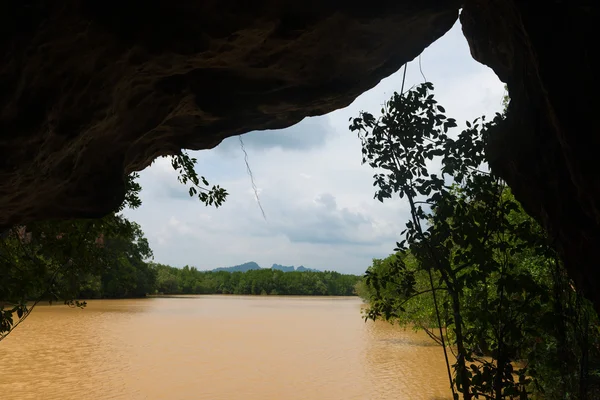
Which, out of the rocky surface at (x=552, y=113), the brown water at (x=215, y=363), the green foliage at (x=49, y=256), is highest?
the rocky surface at (x=552, y=113)

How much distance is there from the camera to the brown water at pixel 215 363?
10.2 metres

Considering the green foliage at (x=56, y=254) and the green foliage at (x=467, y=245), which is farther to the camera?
the green foliage at (x=56, y=254)

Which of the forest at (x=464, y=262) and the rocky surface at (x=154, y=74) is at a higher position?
the rocky surface at (x=154, y=74)

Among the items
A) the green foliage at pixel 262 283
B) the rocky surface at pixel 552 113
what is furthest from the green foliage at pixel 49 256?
the green foliage at pixel 262 283

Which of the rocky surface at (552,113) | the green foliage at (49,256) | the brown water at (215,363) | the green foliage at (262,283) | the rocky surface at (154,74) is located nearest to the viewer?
the rocky surface at (552,113)

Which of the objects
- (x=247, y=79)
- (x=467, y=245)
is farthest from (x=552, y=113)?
(x=247, y=79)

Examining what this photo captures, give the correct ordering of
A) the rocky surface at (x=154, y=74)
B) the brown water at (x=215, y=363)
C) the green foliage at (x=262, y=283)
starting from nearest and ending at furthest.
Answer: the rocky surface at (x=154, y=74), the brown water at (x=215, y=363), the green foliage at (x=262, y=283)

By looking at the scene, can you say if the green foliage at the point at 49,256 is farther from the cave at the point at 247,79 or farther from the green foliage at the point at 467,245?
the green foliage at the point at 467,245

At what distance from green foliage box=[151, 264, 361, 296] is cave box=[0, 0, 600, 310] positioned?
7083 centimetres

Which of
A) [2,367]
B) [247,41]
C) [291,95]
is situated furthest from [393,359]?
[247,41]

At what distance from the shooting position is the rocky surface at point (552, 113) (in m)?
2.11

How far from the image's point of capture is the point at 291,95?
3893 mm

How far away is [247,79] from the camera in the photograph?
11.9 feet

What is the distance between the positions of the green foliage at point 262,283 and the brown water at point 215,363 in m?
52.5
